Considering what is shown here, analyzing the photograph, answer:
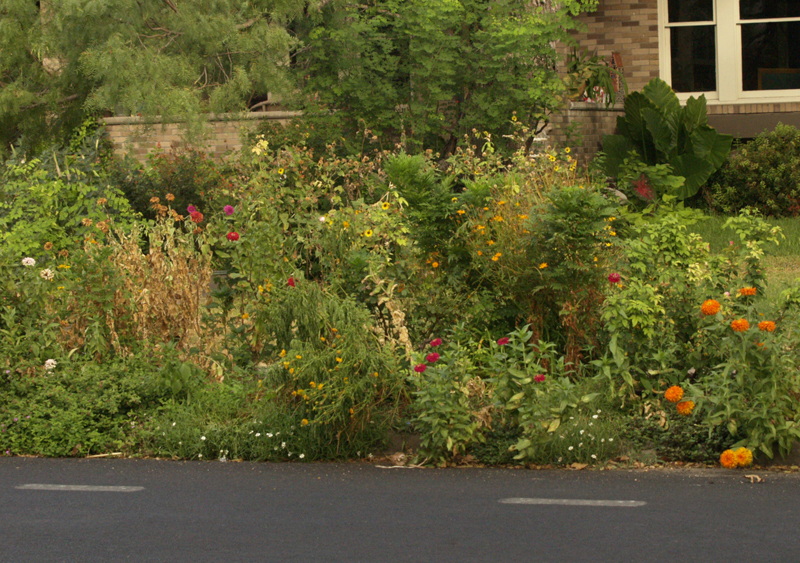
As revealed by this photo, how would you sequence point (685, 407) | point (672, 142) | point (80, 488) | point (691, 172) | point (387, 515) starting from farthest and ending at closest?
point (672, 142)
point (691, 172)
point (685, 407)
point (80, 488)
point (387, 515)

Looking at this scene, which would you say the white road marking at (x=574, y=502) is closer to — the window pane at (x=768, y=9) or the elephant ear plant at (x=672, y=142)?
the elephant ear plant at (x=672, y=142)

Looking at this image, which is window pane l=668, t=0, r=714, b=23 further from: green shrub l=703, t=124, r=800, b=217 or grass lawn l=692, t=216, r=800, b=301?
grass lawn l=692, t=216, r=800, b=301

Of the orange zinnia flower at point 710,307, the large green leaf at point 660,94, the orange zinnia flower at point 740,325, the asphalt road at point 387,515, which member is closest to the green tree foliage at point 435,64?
the large green leaf at point 660,94

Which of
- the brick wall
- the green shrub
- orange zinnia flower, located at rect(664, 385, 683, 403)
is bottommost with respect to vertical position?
orange zinnia flower, located at rect(664, 385, 683, 403)

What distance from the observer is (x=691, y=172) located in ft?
46.1

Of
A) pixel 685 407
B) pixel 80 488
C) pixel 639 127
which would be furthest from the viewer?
pixel 639 127

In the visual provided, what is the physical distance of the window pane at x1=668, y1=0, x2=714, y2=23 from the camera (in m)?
17.1

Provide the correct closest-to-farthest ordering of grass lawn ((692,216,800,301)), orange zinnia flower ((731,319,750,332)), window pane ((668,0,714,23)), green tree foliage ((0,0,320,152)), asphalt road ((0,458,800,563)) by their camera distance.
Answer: asphalt road ((0,458,800,563)), orange zinnia flower ((731,319,750,332)), grass lawn ((692,216,800,301)), green tree foliage ((0,0,320,152)), window pane ((668,0,714,23))

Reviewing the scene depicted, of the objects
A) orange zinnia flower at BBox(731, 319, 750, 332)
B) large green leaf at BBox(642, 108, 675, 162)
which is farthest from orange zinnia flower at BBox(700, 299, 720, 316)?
large green leaf at BBox(642, 108, 675, 162)

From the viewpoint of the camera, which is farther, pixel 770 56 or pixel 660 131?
pixel 770 56

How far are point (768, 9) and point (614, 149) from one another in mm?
4854

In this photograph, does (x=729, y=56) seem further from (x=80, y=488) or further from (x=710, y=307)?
(x=80, y=488)

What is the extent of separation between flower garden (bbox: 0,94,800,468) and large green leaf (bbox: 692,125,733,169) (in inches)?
252

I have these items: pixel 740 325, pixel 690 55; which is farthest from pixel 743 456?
pixel 690 55
